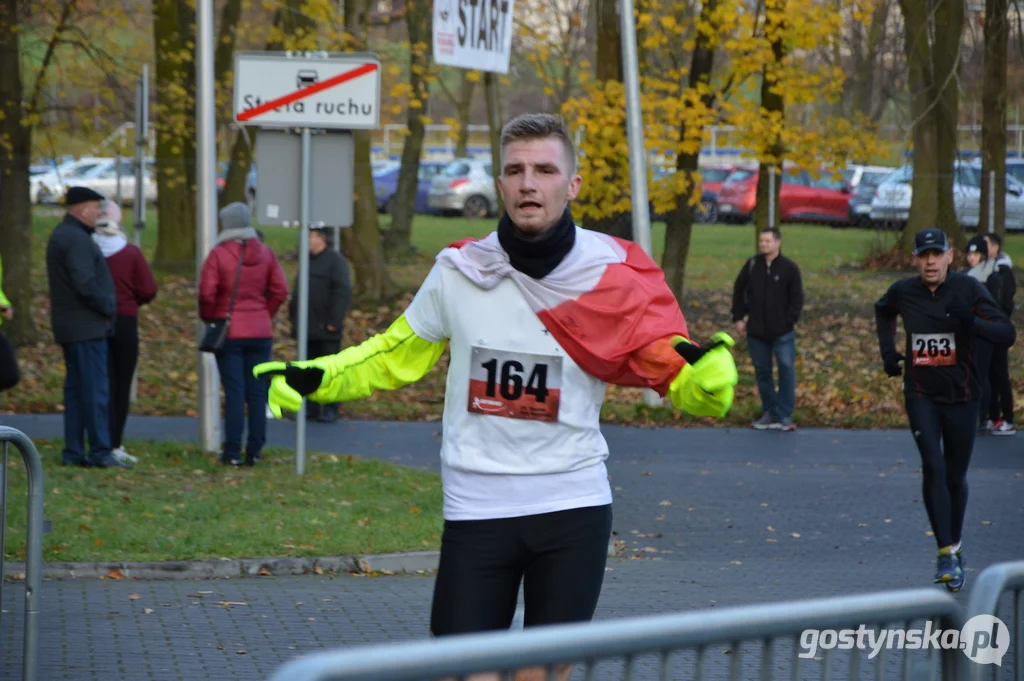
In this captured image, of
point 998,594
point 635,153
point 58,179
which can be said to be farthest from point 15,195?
point 998,594

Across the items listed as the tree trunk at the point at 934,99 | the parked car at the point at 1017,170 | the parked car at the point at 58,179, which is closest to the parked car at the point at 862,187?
the parked car at the point at 1017,170

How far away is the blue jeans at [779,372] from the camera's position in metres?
16.0

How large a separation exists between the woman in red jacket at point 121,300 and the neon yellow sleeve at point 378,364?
8.35 meters

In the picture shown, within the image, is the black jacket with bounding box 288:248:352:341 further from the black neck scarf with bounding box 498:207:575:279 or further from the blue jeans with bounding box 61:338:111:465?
the black neck scarf with bounding box 498:207:575:279

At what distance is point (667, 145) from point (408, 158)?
31.5 ft

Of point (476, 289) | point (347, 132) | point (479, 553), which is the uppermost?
point (347, 132)

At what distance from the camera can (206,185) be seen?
12484 mm

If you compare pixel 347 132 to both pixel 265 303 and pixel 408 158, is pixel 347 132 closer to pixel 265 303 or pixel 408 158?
pixel 265 303

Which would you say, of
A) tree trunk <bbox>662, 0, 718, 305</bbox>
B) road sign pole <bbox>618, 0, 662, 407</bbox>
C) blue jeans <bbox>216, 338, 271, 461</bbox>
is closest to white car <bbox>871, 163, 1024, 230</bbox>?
tree trunk <bbox>662, 0, 718, 305</bbox>

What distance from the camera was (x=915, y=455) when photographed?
567 inches

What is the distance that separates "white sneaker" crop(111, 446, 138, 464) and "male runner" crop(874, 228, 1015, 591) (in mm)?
6465

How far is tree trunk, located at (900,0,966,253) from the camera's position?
2178 cm

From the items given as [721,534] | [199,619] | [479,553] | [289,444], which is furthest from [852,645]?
[289,444]

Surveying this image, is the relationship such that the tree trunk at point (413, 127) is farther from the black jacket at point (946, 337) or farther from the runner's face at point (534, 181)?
the runner's face at point (534, 181)
